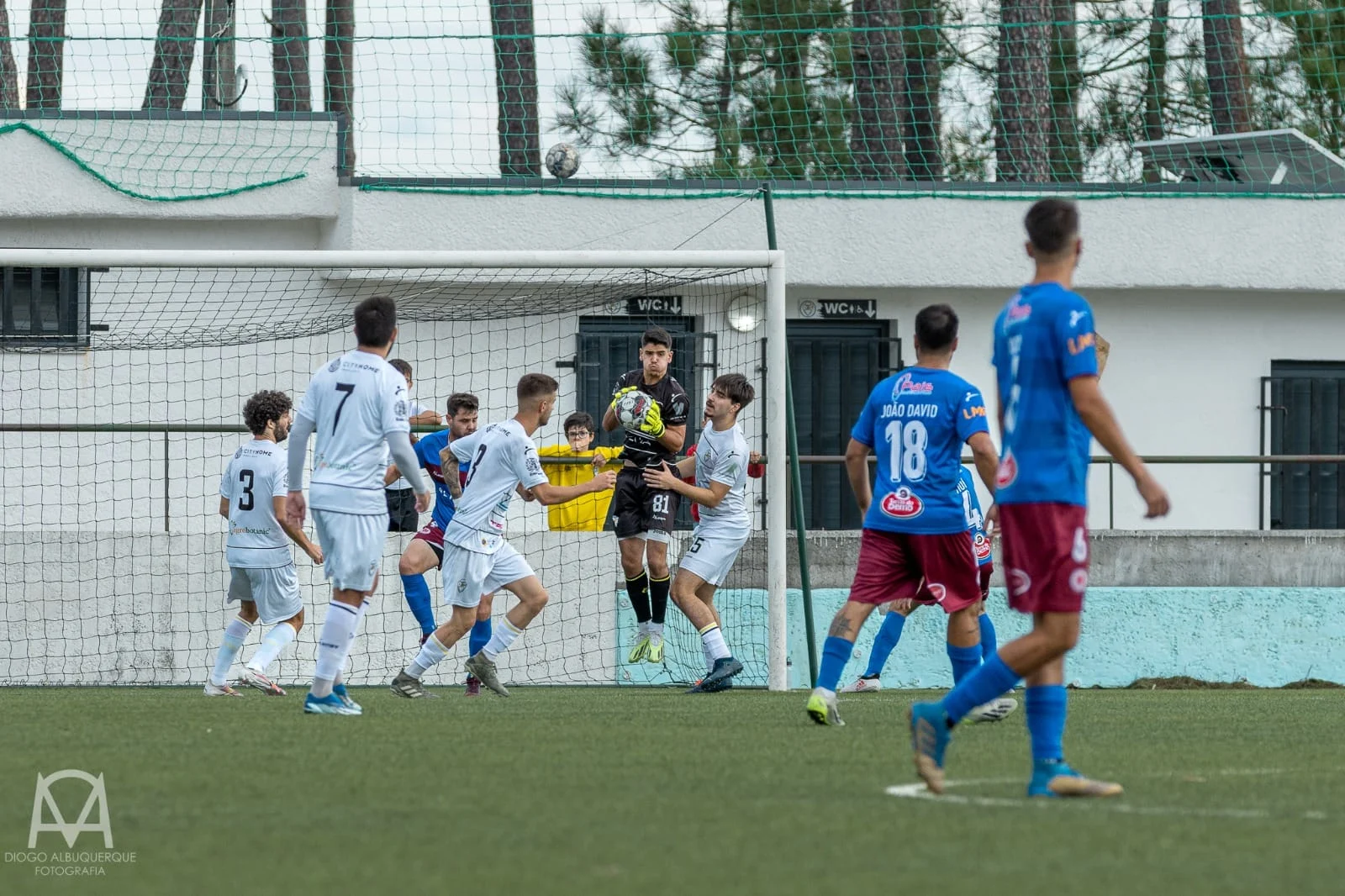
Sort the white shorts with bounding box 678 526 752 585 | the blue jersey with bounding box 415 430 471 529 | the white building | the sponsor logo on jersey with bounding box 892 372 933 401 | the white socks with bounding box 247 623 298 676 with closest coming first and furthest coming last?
the sponsor logo on jersey with bounding box 892 372 933 401 < the white socks with bounding box 247 623 298 676 < the white shorts with bounding box 678 526 752 585 < the blue jersey with bounding box 415 430 471 529 < the white building

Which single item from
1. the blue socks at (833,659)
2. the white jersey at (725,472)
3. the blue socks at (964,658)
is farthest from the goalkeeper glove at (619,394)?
the blue socks at (833,659)

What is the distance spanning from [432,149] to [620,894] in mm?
13447

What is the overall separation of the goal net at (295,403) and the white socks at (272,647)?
2538 millimetres

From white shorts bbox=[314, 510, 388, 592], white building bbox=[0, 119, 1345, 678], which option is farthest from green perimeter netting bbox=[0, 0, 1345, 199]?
white shorts bbox=[314, 510, 388, 592]

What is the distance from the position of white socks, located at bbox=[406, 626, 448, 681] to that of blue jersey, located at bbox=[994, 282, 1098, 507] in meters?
5.32

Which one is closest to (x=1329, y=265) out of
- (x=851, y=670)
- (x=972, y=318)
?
(x=972, y=318)

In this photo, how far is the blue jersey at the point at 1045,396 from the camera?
18.5 ft

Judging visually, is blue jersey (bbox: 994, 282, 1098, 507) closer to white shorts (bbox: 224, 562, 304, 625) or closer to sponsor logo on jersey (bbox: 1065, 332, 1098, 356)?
sponsor logo on jersey (bbox: 1065, 332, 1098, 356)

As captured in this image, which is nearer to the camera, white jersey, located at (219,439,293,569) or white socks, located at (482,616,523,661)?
white socks, located at (482,616,523,661)

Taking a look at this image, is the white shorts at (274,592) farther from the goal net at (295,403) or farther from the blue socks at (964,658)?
the blue socks at (964,658)

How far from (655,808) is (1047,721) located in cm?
127

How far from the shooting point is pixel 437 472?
40.8 feet

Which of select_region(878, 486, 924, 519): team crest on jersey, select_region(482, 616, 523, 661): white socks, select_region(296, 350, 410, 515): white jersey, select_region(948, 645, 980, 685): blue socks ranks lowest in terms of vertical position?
select_region(482, 616, 523, 661): white socks

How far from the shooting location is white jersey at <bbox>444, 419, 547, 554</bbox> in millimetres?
10438
